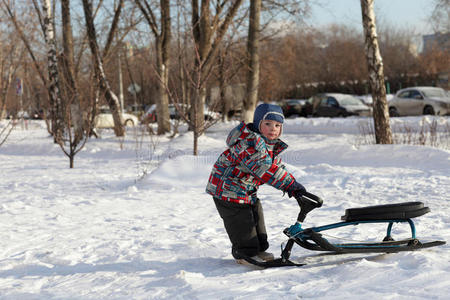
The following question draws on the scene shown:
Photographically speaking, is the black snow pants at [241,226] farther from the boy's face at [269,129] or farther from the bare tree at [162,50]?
the bare tree at [162,50]

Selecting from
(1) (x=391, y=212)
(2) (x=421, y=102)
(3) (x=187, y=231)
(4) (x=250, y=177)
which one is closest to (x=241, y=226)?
(4) (x=250, y=177)

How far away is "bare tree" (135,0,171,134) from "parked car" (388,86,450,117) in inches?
431

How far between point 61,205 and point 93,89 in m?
3.54

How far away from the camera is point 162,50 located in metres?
17.2

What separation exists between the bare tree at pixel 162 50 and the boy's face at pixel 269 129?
1272 cm

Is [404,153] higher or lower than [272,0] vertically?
lower

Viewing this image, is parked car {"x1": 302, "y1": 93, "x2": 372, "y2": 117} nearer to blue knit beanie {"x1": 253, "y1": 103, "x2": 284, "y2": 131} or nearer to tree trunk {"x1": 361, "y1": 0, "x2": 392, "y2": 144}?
tree trunk {"x1": 361, "y1": 0, "x2": 392, "y2": 144}

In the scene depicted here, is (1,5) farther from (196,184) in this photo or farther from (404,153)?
(404,153)

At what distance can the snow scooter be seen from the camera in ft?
11.7

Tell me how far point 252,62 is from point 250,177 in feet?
35.2

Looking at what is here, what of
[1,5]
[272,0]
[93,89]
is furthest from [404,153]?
[1,5]

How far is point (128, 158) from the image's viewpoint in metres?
12.6

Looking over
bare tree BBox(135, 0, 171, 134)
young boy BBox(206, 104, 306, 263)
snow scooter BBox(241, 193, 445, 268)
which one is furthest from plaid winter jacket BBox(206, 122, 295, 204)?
bare tree BBox(135, 0, 171, 134)

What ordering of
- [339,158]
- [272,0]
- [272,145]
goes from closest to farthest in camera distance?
[272,145], [339,158], [272,0]
